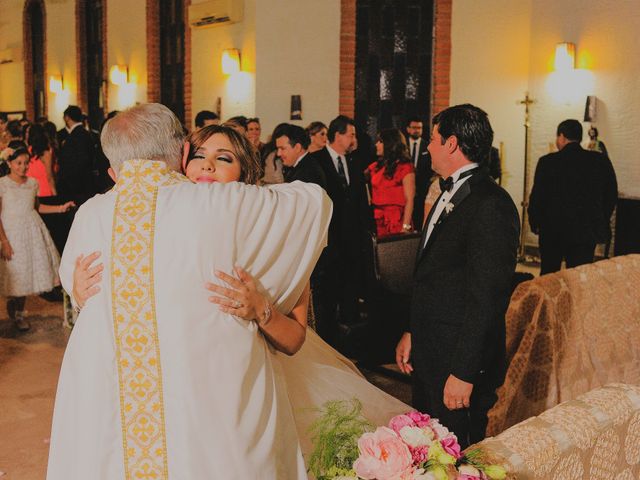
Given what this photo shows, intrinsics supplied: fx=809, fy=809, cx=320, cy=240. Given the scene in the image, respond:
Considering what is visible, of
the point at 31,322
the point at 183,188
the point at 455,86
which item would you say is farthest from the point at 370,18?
the point at 183,188

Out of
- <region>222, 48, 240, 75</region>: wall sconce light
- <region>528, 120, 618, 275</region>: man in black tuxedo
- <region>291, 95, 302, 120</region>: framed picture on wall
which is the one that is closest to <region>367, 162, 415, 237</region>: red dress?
<region>528, 120, 618, 275</region>: man in black tuxedo

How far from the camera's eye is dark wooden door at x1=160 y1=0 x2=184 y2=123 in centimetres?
1166

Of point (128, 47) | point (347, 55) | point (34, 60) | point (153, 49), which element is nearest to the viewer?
point (347, 55)

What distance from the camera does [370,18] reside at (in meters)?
10.0

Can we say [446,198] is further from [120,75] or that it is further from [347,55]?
[120,75]

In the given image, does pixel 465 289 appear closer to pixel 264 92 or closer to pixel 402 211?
Result: pixel 402 211

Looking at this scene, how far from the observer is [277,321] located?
1.92m

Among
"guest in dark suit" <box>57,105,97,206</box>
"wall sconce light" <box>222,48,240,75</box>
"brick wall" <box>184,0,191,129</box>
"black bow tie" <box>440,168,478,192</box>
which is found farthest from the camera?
"brick wall" <box>184,0,191,129</box>

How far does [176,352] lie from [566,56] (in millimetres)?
8497

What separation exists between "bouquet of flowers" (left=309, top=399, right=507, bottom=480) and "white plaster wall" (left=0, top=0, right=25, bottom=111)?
17701 mm

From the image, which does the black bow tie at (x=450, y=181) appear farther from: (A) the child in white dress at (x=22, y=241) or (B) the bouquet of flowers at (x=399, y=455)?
(A) the child in white dress at (x=22, y=241)

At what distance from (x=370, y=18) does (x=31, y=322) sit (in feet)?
18.5

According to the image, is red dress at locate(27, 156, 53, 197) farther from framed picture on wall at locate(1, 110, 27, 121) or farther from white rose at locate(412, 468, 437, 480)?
framed picture on wall at locate(1, 110, 27, 121)

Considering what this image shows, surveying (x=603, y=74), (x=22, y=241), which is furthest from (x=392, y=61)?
(x=22, y=241)
